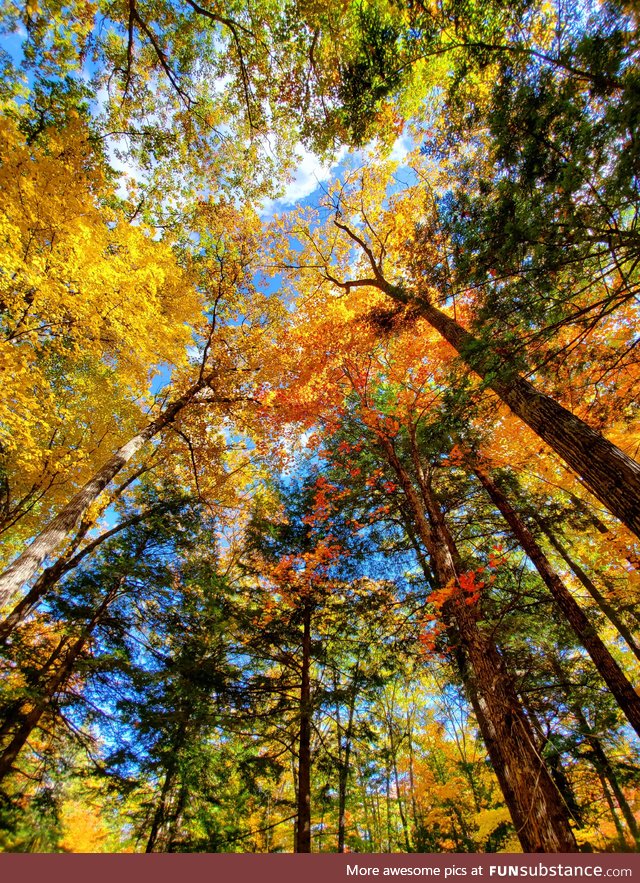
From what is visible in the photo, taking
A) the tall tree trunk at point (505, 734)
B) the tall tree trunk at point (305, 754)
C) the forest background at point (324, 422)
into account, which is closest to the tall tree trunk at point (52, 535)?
the forest background at point (324, 422)

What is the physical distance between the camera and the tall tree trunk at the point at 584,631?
16.0ft

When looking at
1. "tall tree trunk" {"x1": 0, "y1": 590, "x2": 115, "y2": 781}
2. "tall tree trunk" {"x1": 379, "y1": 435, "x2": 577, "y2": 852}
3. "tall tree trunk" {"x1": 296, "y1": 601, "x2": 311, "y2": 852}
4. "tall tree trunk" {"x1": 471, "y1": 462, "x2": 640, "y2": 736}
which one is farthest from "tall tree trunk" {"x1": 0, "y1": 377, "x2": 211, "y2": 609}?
"tall tree trunk" {"x1": 471, "y1": 462, "x2": 640, "y2": 736}

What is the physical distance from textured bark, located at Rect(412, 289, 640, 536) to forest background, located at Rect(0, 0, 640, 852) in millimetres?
28

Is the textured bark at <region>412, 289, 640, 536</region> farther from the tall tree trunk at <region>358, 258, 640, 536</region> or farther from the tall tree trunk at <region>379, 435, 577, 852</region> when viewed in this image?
the tall tree trunk at <region>379, 435, 577, 852</region>

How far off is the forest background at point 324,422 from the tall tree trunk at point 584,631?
1.8 inches

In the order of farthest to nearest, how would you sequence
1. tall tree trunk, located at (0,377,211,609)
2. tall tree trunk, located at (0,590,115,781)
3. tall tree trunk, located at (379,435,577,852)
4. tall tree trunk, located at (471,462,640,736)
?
tall tree trunk, located at (0,590,115,781) → tall tree trunk, located at (471,462,640,736) → tall tree trunk, located at (0,377,211,609) → tall tree trunk, located at (379,435,577,852)

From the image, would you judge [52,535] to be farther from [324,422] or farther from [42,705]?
[324,422]

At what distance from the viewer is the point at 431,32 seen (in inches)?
144

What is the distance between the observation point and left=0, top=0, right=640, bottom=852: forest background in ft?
10.5

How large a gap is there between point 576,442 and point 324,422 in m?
6.75

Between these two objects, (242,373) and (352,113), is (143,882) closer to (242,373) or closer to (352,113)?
(242,373)

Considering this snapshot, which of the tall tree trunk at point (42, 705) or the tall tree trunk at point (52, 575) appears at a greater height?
the tall tree trunk at point (52, 575)

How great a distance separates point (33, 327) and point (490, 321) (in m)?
6.91

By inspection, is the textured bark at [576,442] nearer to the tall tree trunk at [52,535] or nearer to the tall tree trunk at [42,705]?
the tall tree trunk at [52,535]
